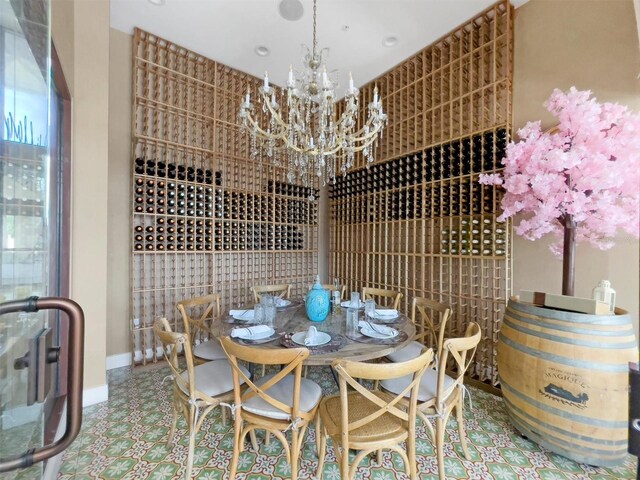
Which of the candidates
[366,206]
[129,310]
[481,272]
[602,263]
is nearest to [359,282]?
[366,206]

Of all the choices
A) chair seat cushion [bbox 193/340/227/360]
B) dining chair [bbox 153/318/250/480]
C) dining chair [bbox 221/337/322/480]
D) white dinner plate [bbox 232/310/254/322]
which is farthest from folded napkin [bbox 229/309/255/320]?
dining chair [bbox 221/337/322/480]

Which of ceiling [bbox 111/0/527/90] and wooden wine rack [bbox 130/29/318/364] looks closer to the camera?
ceiling [bbox 111/0/527/90]

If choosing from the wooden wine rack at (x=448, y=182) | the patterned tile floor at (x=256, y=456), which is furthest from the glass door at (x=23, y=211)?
the wooden wine rack at (x=448, y=182)

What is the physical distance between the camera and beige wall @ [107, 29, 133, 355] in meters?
3.17

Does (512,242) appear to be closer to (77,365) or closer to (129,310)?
(77,365)

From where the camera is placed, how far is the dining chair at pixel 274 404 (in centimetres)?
142

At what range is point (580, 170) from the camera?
183 cm

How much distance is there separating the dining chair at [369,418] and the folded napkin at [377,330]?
0.40 meters

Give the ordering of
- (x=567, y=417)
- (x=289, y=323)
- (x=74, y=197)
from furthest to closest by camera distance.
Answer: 1. (x=74, y=197)
2. (x=289, y=323)
3. (x=567, y=417)

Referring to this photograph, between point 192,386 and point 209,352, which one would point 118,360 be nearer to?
point 209,352

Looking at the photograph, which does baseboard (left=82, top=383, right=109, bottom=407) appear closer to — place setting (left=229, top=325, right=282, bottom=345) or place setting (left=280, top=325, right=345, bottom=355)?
place setting (left=229, top=325, right=282, bottom=345)

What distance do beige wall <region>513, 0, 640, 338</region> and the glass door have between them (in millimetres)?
3083

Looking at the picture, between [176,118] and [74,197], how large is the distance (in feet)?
5.34

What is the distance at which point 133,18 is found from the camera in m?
3.04
